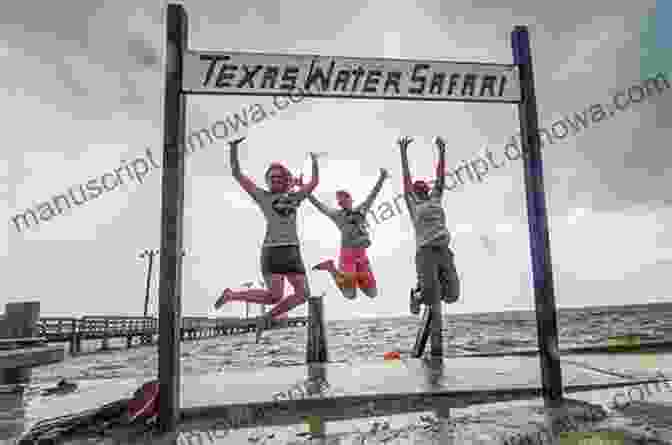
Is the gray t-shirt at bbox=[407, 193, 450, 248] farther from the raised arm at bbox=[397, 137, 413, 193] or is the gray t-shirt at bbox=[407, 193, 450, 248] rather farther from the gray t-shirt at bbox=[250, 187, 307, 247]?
the gray t-shirt at bbox=[250, 187, 307, 247]

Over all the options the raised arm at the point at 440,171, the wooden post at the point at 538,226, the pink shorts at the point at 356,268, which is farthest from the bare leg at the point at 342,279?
the wooden post at the point at 538,226

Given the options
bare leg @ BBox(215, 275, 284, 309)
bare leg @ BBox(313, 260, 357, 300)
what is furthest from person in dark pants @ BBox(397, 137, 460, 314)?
bare leg @ BBox(215, 275, 284, 309)

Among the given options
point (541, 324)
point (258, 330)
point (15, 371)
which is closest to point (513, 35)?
point (541, 324)

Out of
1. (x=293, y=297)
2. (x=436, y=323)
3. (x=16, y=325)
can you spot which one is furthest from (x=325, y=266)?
(x=16, y=325)

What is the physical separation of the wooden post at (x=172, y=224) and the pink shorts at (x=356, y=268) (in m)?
2.58

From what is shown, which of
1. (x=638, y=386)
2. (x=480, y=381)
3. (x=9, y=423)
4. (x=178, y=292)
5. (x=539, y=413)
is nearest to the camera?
(x=539, y=413)

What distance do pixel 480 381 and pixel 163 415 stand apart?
8.03 feet

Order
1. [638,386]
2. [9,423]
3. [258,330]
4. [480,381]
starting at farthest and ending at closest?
[258,330] → [480,381] → [638,386] → [9,423]

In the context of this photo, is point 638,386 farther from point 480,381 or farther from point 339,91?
point 339,91

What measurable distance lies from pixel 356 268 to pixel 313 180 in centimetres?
144

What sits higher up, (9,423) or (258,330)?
(258,330)

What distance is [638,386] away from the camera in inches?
122

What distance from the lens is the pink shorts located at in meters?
5.01

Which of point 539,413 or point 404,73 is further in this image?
point 404,73
